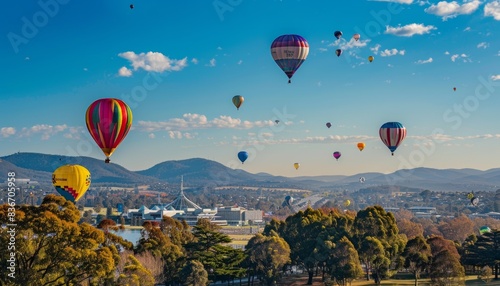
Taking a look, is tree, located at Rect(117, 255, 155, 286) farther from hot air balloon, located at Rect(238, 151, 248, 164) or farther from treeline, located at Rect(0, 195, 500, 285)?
hot air balloon, located at Rect(238, 151, 248, 164)

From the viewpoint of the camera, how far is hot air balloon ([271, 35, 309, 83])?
6044 cm

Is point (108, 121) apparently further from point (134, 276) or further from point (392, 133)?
point (392, 133)

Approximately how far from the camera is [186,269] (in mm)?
49875

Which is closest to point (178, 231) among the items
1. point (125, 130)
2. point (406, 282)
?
point (125, 130)

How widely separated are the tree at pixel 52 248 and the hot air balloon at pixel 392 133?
149 feet

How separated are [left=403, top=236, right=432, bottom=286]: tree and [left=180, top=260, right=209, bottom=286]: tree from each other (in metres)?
18.5

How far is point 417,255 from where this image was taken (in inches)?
2111

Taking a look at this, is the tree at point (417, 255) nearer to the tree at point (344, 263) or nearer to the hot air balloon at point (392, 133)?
the tree at point (344, 263)

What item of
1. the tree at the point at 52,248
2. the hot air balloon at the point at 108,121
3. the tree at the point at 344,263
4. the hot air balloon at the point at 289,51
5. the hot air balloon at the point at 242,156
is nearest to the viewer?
the tree at the point at 52,248

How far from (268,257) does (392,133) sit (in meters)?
25.3

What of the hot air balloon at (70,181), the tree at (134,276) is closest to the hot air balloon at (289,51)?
the hot air balloon at (70,181)

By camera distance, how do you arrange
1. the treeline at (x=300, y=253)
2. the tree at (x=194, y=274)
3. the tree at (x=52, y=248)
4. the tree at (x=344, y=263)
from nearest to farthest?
the tree at (x=52, y=248)
the tree at (x=194, y=274)
the treeline at (x=300, y=253)
the tree at (x=344, y=263)

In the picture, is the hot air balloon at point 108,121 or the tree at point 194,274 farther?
the tree at point 194,274

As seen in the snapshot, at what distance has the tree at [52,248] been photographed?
32438 millimetres
